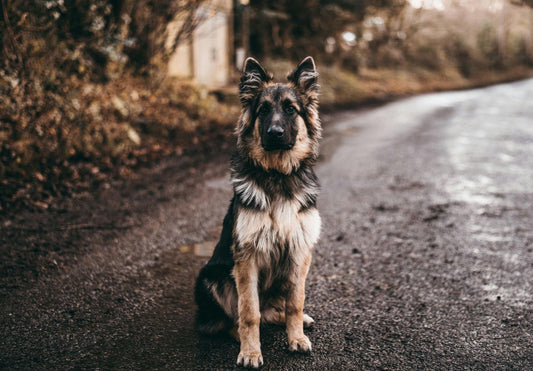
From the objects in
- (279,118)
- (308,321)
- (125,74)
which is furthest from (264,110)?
(125,74)

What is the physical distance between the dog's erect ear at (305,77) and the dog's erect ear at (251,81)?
253 mm

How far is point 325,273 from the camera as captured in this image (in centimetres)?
502

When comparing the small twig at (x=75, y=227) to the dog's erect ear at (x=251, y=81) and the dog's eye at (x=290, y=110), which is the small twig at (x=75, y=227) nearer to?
the dog's erect ear at (x=251, y=81)

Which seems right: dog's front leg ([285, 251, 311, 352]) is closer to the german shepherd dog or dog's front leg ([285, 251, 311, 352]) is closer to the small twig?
the german shepherd dog

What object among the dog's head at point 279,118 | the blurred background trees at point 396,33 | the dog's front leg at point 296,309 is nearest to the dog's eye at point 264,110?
the dog's head at point 279,118

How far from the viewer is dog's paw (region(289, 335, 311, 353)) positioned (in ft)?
11.7

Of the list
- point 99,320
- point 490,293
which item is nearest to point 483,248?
point 490,293

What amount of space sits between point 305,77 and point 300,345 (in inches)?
89.4

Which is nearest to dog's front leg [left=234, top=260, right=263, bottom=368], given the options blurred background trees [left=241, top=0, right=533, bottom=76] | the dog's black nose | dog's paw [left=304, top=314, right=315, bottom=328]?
dog's paw [left=304, top=314, right=315, bottom=328]

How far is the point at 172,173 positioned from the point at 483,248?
558 cm

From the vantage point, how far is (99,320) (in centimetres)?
397

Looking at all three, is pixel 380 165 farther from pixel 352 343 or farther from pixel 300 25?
pixel 300 25

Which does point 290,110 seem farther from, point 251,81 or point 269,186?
point 269,186

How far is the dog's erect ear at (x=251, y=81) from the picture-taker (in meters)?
3.88
